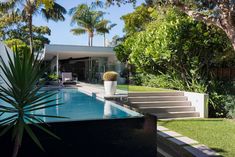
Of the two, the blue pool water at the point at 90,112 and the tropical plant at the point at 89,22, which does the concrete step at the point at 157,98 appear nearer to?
the blue pool water at the point at 90,112

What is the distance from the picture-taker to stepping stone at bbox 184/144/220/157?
665 centimetres

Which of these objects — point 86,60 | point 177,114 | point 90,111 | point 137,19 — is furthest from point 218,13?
point 86,60

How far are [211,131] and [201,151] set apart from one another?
248 centimetres

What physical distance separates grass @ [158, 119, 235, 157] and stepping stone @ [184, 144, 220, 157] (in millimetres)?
203

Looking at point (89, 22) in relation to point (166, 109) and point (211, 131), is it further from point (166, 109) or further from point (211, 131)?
point (211, 131)

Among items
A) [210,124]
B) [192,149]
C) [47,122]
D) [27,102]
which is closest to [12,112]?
[27,102]

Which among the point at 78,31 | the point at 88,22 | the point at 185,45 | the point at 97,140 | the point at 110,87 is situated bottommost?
the point at 97,140

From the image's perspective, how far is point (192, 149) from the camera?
704 cm

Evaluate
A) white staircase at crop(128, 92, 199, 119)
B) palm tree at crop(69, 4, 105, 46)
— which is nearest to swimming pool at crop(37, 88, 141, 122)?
white staircase at crop(128, 92, 199, 119)

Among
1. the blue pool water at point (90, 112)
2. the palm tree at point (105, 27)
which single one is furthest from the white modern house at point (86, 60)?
the palm tree at point (105, 27)

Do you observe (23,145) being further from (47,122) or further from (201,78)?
(201,78)

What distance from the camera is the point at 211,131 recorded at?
9156mm

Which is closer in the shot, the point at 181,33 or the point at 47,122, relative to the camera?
the point at 47,122

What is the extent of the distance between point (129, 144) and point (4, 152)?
2.73 meters
